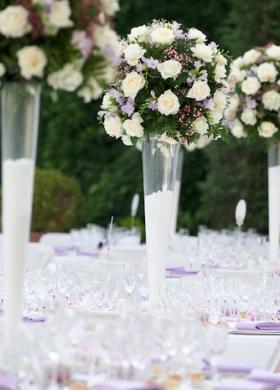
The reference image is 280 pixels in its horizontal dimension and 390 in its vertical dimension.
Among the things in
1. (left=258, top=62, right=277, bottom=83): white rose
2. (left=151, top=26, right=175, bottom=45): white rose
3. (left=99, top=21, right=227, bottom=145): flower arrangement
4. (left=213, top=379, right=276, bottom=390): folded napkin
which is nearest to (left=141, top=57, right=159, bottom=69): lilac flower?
(left=99, top=21, right=227, bottom=145): flower arrangement

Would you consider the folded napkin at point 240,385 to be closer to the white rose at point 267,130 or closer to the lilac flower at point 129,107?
the lilac flower at point 129,107

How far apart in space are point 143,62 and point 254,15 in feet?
31.5

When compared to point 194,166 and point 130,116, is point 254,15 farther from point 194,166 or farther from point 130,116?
point 130,116

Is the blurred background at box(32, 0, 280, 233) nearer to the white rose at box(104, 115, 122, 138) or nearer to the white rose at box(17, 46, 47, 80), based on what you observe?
the white rose at box(104, 115, 122, 138)

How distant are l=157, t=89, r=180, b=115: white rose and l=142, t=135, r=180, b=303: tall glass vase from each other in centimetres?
21

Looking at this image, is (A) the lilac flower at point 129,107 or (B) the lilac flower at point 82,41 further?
(A) the lilac flower at point 129,107

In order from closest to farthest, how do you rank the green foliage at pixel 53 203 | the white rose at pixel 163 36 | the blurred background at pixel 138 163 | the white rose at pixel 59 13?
the white rose at pixel 59 13
the white rose at pixel 163 36
the blurred background at pixel 138 163
the green foliage at pixel 53 203

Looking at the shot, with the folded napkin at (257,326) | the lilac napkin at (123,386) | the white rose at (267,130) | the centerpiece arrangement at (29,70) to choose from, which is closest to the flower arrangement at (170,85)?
the folded napkin at (257,326)

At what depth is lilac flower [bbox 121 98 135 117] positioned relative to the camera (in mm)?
6020

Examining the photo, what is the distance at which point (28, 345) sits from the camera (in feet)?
13.1

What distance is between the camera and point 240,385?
13.0 ft

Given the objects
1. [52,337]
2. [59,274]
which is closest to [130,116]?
[59,274]

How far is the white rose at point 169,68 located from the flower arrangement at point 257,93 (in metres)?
1.97

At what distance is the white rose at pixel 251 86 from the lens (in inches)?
315
